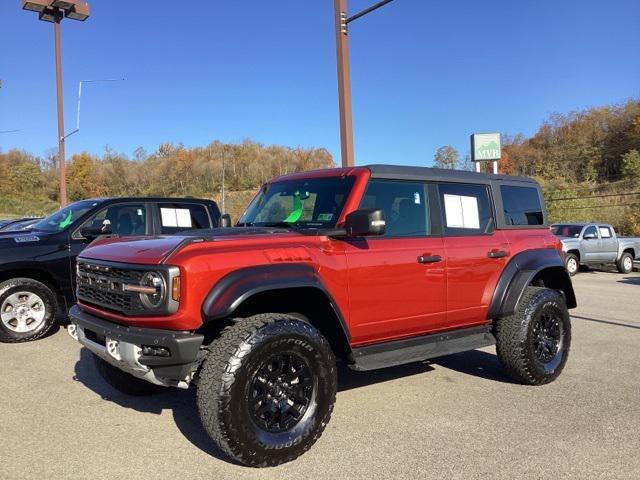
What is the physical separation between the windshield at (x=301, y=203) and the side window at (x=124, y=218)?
3219mm

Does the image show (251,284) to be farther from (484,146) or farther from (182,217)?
(484,146)

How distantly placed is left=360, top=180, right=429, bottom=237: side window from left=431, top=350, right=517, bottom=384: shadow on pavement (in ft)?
6.16

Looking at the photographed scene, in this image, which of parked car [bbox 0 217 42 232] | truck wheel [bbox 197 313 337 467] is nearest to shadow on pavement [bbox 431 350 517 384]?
truck wheel [bbox 197 313 337 467]

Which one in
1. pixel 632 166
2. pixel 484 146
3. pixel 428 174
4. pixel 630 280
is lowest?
pixel 630 280

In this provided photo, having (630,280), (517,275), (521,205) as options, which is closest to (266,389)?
(517,275)

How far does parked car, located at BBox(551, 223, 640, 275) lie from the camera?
16.7 metres

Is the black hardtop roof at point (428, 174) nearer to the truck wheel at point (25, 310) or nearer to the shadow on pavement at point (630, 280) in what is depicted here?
the truck wheel at point (25, 310)

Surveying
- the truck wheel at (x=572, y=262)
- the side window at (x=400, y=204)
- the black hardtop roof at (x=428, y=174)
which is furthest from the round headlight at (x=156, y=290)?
the truck wheel at (x=572, y=262)

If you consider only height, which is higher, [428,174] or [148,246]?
[428,174]

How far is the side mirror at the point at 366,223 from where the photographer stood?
3.73 metres

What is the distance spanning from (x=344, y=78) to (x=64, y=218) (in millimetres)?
5109

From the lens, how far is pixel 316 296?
3.84 meters

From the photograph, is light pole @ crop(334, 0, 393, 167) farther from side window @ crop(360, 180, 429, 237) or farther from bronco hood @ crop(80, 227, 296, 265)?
bronco hood @ crop(80, 227, 296, 265)

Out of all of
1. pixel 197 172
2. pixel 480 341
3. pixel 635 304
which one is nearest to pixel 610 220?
pixel 635 304
